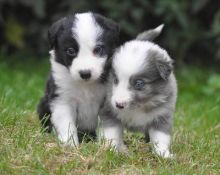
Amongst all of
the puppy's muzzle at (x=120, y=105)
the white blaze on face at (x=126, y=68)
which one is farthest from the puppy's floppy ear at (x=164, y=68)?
the puppy's muzzle at (x=120, y=105)

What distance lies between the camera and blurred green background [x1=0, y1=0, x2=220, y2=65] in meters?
13.7

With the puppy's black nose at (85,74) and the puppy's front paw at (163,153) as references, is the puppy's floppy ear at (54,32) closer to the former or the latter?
the puppy's black nose at (85,74)

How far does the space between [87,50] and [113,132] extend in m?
0.89

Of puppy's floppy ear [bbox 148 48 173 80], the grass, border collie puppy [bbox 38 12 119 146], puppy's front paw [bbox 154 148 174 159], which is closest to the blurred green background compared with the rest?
the grass

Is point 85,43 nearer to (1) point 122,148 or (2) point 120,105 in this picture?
(2) point 120,105

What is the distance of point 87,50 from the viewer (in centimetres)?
718

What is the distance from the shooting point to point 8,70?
13.5 metres

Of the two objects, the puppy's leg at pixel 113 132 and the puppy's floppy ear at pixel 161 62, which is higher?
the puppy's floppy ear at pixel 161 62

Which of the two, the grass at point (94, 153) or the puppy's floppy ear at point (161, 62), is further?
the puppy's floppy ear at point (161, 62)

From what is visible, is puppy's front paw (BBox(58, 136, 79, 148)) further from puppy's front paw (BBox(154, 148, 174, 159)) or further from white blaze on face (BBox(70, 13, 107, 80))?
puppy's front paw (BBox(154, 148, 174, 159))

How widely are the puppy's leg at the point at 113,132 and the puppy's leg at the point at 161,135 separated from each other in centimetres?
32

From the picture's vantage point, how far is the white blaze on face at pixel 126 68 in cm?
689

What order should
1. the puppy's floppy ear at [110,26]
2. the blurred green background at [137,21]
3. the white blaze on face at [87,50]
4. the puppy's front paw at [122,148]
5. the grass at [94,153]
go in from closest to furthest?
the grass at [94,153] < the white blaze on face at [87,50] < the puppy's front paw at [122,148] < the puppy's floppy ear at [110,26] < the blurred green background at [137,21]

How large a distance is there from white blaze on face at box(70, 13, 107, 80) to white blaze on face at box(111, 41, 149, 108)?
191 millimetres
